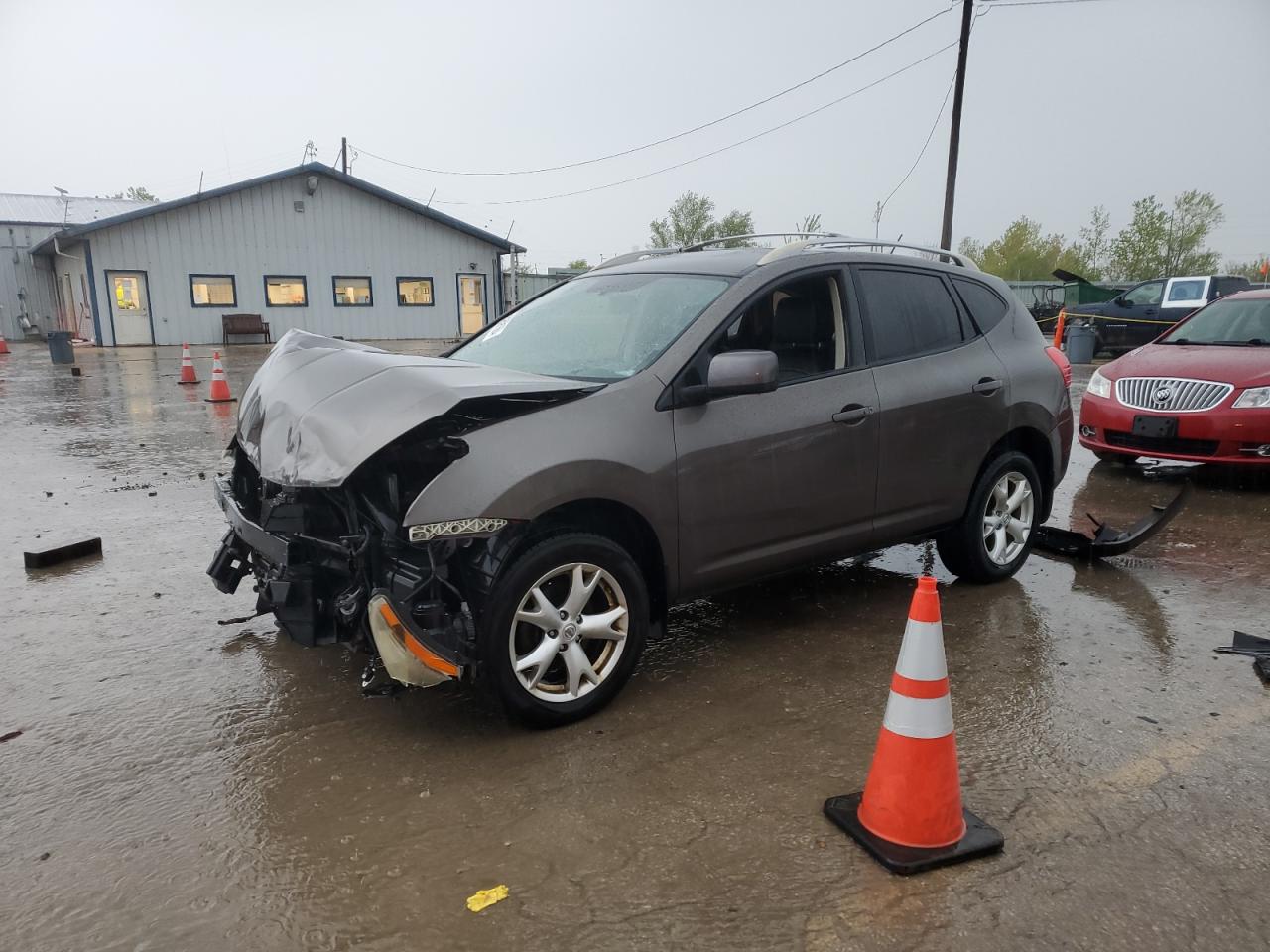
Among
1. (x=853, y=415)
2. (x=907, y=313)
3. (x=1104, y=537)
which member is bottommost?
(x=1104, y=537)

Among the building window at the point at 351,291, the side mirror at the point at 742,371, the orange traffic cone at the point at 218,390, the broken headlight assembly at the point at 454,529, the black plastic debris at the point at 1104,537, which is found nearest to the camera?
the broken headlight assembly at the point at 454,529

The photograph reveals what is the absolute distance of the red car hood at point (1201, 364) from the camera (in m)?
7.27

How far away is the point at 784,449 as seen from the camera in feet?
12.5

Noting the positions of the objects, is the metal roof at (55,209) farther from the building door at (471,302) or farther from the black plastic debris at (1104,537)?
the black plastic debris at (1104,537)

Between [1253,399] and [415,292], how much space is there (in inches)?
1064

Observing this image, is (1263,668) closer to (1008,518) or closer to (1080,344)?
(1008,518)

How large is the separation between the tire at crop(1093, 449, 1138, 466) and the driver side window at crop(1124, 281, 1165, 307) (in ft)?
48.8

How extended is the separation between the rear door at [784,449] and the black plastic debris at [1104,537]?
2.00m

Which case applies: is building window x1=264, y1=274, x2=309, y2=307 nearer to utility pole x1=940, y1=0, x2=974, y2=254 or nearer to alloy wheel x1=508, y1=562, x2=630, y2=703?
utility pole x1=940, y1=0, x2=974, y2=254

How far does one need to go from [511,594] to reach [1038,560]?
3.98 m

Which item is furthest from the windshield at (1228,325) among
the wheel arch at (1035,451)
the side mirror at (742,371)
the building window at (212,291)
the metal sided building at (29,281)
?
the metal sided building at (29,281)

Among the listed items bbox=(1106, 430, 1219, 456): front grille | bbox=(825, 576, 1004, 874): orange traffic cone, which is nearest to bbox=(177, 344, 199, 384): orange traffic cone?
bbox=(1106, 430, 1219, 456): front grille

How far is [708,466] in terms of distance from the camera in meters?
3.57

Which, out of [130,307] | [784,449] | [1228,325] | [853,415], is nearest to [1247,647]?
[853,415]
